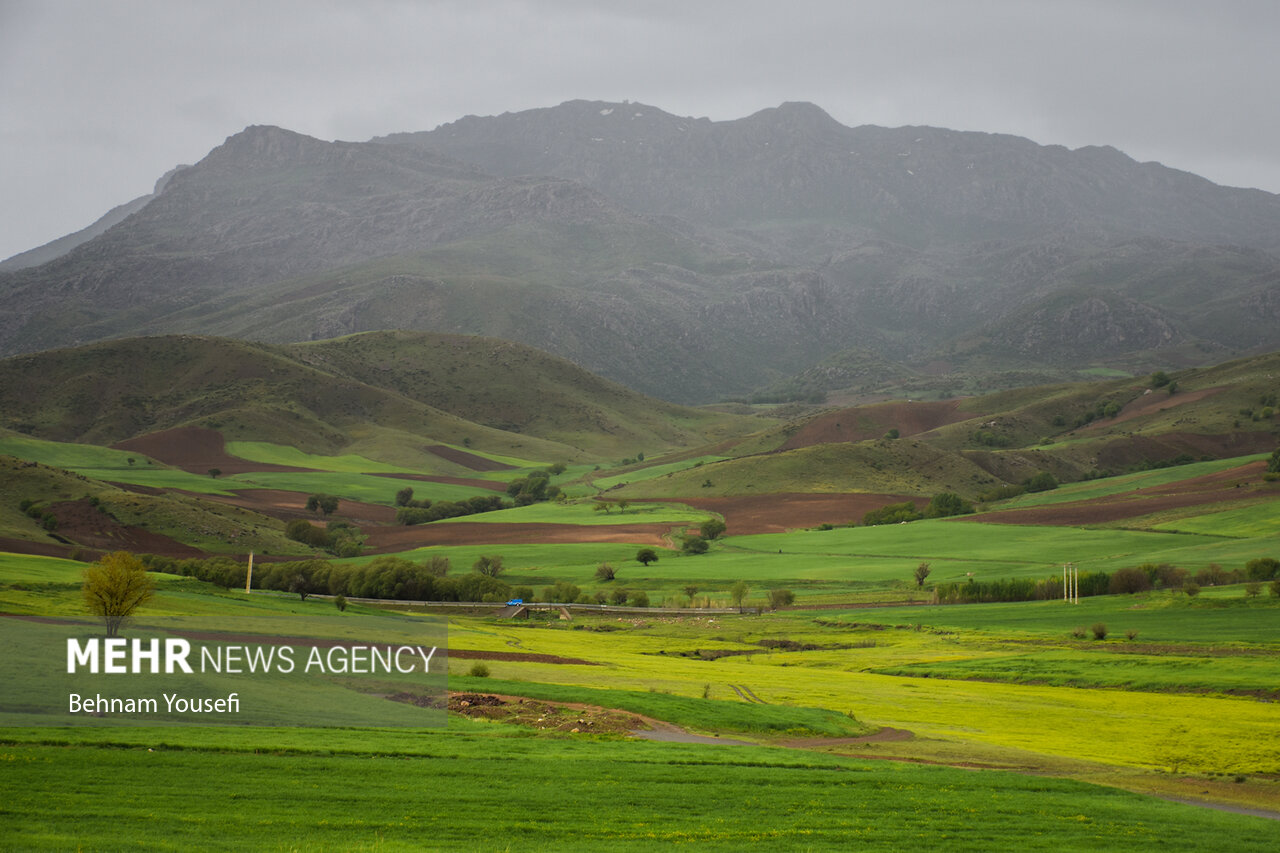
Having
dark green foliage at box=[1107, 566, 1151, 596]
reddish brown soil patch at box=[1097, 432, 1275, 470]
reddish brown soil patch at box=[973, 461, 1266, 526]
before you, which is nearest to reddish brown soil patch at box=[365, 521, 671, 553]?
reddish brown soil patch at box=[973, 461, 1266, 526]

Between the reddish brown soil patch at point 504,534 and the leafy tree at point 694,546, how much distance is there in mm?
3645

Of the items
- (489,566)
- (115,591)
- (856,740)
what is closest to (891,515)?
(489,566)

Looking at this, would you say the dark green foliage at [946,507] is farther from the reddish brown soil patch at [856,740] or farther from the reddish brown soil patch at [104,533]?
the reddish brown soil patch at [856,740]

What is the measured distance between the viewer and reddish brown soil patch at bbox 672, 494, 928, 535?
6171 inches

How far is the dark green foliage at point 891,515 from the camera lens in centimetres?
15188

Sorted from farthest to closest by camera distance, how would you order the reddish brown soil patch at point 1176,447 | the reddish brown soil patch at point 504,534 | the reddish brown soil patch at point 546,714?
the reddish brown soil patch at point 1176,447
the reddish brown soil patch at point 504,534
the reddish brown soil patch at point 546,714

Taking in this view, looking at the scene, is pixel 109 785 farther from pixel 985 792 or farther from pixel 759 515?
pixel 759 515

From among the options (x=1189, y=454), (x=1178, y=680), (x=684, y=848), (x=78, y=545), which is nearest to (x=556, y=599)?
(x=78, y=545)

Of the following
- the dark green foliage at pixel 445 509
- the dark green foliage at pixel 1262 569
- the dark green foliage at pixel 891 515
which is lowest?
the dark green foliage at pixel 1262 569

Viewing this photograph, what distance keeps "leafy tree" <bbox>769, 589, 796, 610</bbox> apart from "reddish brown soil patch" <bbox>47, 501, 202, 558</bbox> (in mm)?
64896

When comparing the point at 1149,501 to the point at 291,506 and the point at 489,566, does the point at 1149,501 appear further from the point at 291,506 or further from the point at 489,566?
the point at 291,506

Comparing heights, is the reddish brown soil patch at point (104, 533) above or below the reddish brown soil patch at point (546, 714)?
above

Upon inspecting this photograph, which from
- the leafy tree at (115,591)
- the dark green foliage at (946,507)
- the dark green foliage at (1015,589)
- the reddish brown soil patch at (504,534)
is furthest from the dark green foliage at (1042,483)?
the leafy tree at (115,591)

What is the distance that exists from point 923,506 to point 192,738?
14858cm
